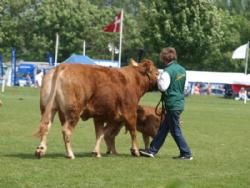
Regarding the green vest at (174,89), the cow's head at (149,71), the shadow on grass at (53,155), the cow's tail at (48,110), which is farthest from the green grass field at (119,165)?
the cow's head at (149,71)

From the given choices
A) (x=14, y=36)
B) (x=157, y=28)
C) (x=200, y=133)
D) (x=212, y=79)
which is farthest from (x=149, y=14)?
(x=200, y=133)

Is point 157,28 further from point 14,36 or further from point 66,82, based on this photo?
point 66,82

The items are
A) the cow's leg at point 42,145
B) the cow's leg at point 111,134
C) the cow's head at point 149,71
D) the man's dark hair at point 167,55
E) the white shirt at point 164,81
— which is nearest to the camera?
the cow's leg at point 42,145

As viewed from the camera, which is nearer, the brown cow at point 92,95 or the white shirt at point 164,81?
the brown cow at point 92,95

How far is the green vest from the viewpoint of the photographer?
12203 mm

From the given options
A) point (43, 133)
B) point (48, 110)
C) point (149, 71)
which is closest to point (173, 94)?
point (149, 71)

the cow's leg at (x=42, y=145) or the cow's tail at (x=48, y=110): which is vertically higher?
the cow's tail at (x=48, y=110)

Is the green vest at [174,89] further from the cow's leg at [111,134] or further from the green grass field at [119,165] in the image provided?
the cow's leg at [111,134]

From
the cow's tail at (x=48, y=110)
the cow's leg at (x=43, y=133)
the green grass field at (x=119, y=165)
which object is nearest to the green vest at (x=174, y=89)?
the green grass field at (x=119, y=165)

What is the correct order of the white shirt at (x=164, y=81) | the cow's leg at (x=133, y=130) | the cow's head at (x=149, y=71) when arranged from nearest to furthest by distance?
the white shirt at (x=164, y=81)
the cow's leg at (x=133, y=130)
the cow's head at (x=149, y=71)

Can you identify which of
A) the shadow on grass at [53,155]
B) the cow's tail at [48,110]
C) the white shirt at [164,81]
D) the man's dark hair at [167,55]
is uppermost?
the man's dark hair at [167,55]

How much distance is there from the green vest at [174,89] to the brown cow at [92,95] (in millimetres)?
629

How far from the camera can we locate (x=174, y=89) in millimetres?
12266

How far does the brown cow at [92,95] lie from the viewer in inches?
446
